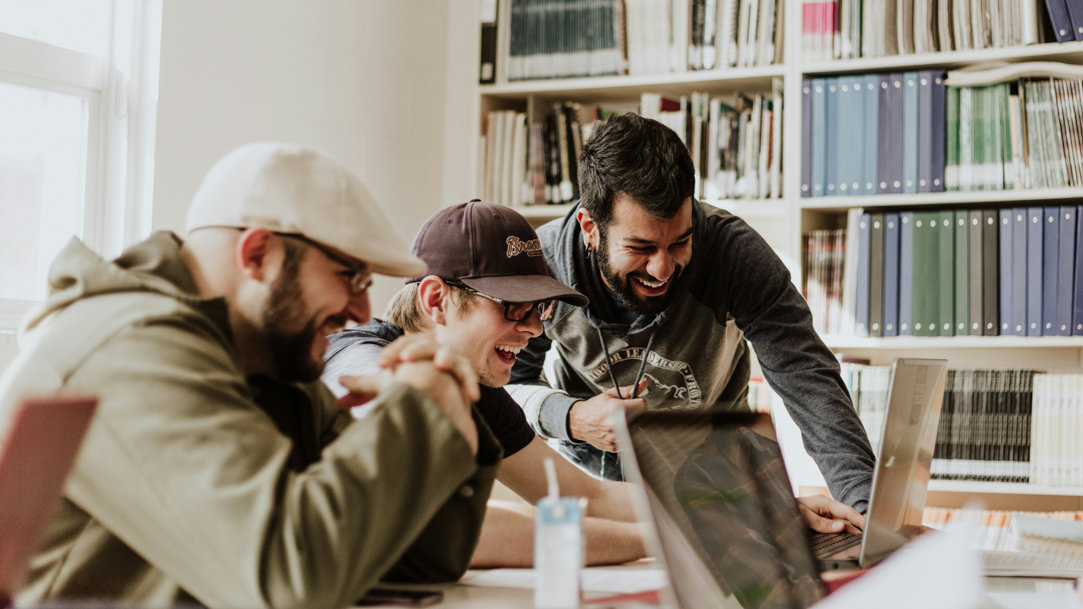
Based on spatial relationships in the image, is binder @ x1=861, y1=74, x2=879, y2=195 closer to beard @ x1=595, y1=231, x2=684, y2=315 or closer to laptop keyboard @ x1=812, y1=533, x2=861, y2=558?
beard @ x1=595, y1=231, x2=684, y2=315

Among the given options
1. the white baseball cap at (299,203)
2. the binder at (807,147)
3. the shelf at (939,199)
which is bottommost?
the white baseball cap at (299,203)

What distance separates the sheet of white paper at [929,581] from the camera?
0.71 metres

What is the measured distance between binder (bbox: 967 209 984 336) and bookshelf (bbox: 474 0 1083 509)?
0.04 m

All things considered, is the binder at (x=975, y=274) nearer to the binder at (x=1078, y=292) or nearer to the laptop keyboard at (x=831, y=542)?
the binder at (x=1078, y=292)

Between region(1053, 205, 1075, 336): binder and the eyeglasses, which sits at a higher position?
region(1053, 205, 1075, 336): binder

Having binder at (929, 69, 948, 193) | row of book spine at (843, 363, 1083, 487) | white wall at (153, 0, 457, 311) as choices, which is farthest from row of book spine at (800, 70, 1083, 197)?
white wall at (153, 0, 457, 311)

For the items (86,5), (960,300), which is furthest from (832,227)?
(86,5)

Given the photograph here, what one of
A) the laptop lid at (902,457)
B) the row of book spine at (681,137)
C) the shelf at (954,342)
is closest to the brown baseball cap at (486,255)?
the laptop lid at (902,457)

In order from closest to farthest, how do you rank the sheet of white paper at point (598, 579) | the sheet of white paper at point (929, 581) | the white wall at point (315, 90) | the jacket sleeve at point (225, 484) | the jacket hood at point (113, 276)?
the sheet of white paper at point (929, 581), the jacket sleeve at point (225, 484), the jacket hood at point (113, 276), the sheet of white paper at point (598, 579), the white wall at point (315, 90)

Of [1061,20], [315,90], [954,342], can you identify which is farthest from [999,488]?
[315,90]

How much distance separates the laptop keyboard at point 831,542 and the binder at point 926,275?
A: 4.78ft

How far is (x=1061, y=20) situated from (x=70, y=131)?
2.56 m

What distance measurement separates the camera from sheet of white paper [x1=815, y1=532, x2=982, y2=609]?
715 millimetres

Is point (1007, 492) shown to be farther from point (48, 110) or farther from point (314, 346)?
point (48, 110)
